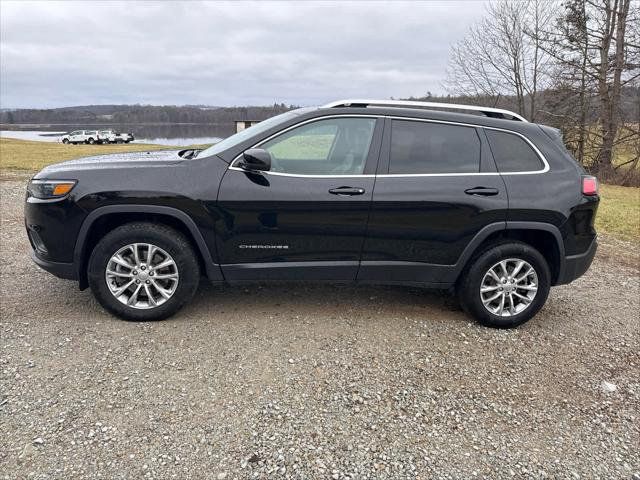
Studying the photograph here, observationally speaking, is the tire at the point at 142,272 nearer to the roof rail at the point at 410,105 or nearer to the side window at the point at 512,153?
the roof rail at the point at 410,105

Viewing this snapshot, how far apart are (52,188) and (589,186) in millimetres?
4295

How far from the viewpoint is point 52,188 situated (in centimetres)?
351

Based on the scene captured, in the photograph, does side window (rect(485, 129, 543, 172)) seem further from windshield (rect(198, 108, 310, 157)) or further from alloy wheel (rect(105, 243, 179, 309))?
alloy wheel (rect(105, 243, 179, 309))

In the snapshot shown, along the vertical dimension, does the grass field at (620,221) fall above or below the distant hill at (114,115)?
below

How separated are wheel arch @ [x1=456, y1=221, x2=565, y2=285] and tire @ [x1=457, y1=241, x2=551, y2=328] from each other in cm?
8

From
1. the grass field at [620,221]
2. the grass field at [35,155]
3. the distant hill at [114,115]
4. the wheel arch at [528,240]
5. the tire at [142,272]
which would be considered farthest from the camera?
the distant hill at [114,115]

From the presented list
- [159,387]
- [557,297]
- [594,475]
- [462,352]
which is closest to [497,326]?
[462,352]

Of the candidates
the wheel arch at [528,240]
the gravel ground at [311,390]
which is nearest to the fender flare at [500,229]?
the wheel arch at [528,240]

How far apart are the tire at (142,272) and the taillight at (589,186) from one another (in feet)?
10.6

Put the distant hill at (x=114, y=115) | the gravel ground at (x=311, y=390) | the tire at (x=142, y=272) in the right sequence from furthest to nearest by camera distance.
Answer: the distant hill at (x=114, y=115) < the tire at (x=142, y=272) < the gravel ground at (x=311, y=390)

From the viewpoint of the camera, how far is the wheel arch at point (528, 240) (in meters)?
3.74

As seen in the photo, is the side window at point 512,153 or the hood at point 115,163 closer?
the hood at point 115,163

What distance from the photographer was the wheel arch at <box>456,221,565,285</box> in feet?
12.3

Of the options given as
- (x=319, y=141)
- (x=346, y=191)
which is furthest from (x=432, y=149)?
(x=319, y=141)
